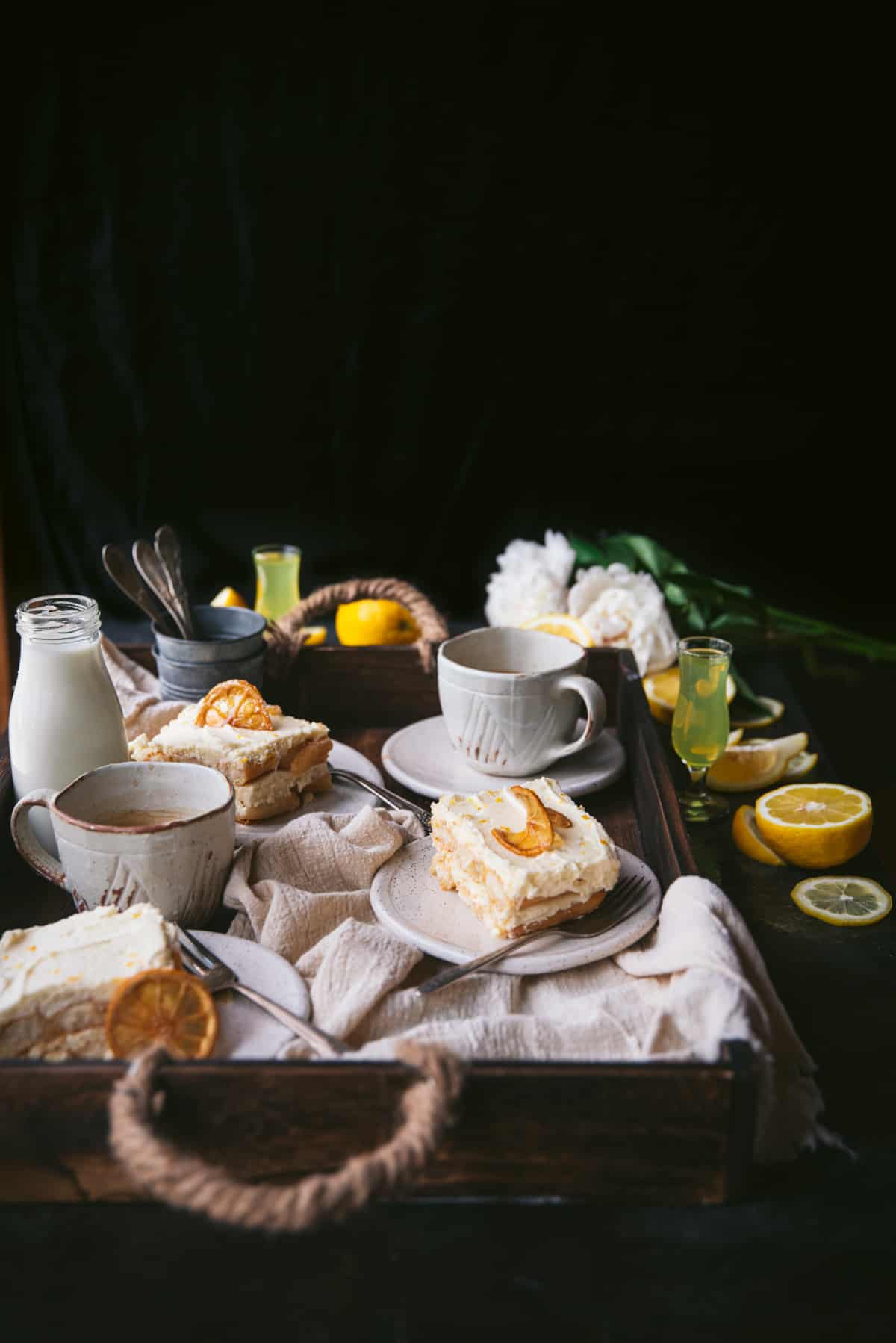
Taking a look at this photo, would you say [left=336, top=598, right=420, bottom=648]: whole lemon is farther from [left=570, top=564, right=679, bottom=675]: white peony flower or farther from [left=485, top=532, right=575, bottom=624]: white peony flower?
[left=570, top=564, right=679, bottom=675]: white peony flower

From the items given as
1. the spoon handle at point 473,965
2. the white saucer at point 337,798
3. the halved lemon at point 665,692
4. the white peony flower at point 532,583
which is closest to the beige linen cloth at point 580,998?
the spoon handle at point 473,965

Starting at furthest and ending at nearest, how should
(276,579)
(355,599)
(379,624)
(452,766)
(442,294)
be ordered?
(442,294), (276,579), (379,624), (355,599), (452,766)

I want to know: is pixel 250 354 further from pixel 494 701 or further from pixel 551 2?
pixel 494 701

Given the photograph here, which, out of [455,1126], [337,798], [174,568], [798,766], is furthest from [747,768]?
[455,1126]

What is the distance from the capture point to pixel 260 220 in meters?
2.65

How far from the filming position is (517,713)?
1364 millimetres

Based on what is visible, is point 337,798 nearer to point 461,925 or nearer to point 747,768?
point 461,925

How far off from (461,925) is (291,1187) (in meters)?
0.37

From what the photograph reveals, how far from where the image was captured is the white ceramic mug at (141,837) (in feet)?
3.32

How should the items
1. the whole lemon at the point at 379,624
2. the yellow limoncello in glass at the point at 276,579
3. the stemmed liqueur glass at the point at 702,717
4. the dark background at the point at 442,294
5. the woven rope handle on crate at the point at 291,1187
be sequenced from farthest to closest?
1. the dark background at the point at 442,294
2. the yellow limoncello in glass at the point at 276,579
3. the whole lemon at the point at 379,624
4. the stemmed liqueur glass at the point at 702,717
5. the woven rope handle on crate at the point at 291,1187

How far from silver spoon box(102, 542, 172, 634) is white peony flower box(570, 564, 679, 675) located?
2.22 feet

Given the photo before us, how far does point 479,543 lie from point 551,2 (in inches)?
46.2

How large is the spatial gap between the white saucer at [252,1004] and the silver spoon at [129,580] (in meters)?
0.60

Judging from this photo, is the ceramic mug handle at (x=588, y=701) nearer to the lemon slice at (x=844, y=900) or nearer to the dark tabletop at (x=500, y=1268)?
the lemon slice at (x=844, y=900)
